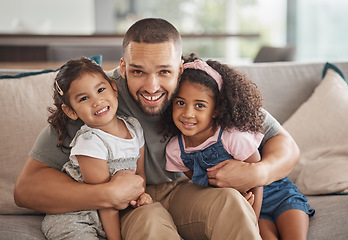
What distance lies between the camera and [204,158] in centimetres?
153

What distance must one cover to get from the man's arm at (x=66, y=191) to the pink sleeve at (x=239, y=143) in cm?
34

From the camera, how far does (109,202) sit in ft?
4.45

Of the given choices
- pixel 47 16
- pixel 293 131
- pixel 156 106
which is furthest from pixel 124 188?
pixel 47 16

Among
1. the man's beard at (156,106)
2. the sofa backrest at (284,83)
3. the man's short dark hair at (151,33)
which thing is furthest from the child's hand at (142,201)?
the sofa backrest at (284,83)

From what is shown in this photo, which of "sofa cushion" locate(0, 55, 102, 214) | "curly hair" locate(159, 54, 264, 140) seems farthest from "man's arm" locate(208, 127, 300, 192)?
"sofa cushion" locate(0, 55, 102, 214)

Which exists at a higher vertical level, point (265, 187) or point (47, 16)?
point (47, 16)

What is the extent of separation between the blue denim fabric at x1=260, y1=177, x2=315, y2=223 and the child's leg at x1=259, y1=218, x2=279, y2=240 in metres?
0.03

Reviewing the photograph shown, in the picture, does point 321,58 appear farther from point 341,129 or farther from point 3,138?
point 3,138

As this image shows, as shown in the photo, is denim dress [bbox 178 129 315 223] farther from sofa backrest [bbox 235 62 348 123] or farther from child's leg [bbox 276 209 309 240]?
sofa backrest [bbox 235 62 348 123]

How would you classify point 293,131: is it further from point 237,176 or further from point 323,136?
point 237,176

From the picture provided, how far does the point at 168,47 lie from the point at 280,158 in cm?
58

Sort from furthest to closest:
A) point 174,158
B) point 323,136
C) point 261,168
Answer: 1. point 323,136
2. point 174,158
3. point 261,168

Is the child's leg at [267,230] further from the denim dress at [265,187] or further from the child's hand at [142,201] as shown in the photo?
the child's hand at [142,201]

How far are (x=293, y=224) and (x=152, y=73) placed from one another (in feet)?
2.37
